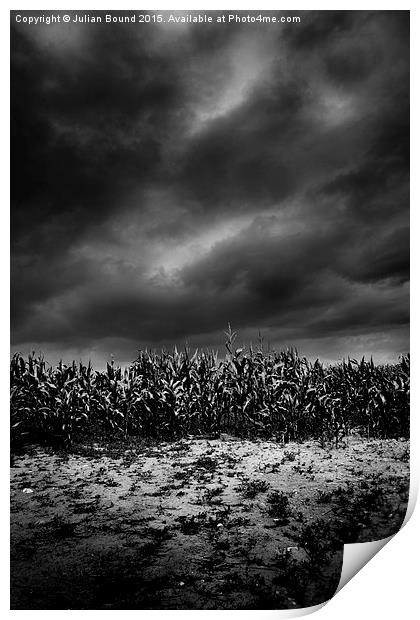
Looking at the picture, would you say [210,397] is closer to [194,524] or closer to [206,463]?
[206,463]

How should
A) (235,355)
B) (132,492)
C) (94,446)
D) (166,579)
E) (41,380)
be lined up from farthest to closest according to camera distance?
1. (235,355)
2. (41,380)
3. (94,446)
4. (132,492)
5. (166,579)

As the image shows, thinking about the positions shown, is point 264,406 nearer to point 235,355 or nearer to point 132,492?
point 235,355

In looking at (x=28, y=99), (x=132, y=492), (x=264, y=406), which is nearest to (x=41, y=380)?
(x=132, y=492)

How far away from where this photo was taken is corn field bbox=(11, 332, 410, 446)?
6.36 metres

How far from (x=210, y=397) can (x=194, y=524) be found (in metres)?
3.65

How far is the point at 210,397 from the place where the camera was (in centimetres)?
723

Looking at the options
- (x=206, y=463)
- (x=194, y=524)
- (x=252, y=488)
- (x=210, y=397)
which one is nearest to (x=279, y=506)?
(x=252, y=488)

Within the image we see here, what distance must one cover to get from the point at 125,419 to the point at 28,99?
4806 mm

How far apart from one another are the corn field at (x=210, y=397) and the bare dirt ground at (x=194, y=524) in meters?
1.01

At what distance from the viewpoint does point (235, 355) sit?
701 centimetres

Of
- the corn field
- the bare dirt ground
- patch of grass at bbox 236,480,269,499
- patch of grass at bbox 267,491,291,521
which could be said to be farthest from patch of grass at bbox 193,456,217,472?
the corn field

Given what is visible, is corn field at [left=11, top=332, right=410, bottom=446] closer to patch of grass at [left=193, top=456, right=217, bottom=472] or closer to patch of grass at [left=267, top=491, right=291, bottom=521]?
patch of grass at [left=193, top=456, right=217, bottom=472]

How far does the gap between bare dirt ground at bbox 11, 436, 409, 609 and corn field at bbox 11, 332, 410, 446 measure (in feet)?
3.30

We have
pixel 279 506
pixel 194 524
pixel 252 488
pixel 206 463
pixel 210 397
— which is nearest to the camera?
pixel 194 524
